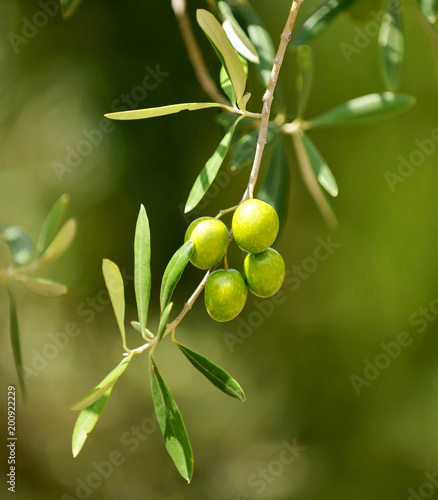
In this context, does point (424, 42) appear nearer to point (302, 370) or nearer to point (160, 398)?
point (302, 370)

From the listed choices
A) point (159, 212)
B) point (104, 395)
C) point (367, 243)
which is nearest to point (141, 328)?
point (104, 395)

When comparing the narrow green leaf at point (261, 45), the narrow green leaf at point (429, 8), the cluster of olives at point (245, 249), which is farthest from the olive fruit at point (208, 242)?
the narrow green leaf at point (429, 8)

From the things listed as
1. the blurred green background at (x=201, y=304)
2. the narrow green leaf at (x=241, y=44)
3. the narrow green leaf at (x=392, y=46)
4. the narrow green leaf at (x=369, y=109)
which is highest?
the narrow green leaf at (x=392, y=46)

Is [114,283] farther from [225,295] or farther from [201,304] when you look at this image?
[201,304]

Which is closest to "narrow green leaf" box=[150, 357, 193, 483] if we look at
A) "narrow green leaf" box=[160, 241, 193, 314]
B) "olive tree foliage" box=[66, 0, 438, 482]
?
"olive tree foliage" box=[66, 0, 438, 482]

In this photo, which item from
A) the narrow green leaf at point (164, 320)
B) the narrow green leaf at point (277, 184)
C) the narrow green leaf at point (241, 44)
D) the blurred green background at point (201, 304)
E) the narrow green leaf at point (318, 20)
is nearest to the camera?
the narrow green leaf at point (164, 320)

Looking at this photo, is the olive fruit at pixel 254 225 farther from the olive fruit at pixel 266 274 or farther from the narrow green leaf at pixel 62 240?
the narrow green leaf at pixel 62 240
